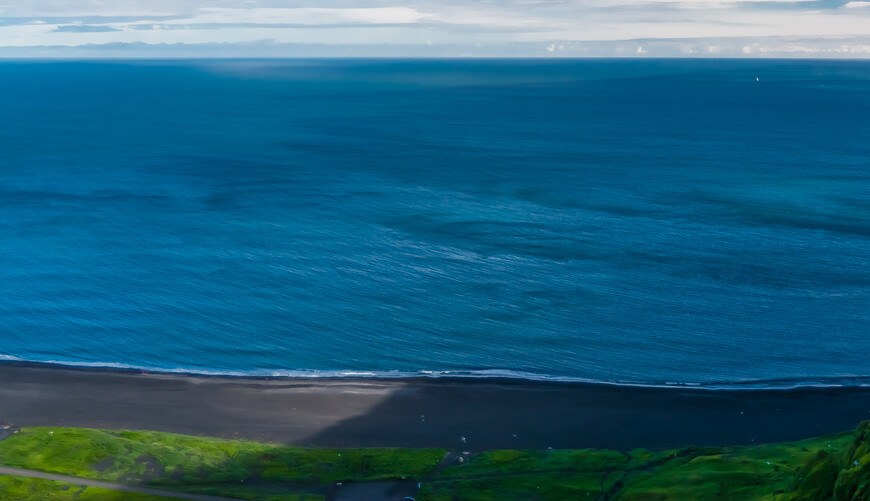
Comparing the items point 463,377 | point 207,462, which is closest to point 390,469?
point 207,462

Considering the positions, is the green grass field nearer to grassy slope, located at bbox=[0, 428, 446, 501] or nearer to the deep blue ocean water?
grassy slope, located at bbox=[0, 428, 446, 501]

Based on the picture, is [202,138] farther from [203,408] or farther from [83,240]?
[203,408]

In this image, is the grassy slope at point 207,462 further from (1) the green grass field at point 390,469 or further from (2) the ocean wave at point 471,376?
(2) the ocean wave at point 471,376

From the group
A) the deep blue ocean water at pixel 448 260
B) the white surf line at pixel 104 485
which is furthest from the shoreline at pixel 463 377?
the white surf line at pixel 104 485

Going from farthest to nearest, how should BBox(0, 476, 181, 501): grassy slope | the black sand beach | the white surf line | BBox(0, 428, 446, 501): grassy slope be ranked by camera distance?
the black sand beach
BBox(0, 428, 446, 501): grassy slope
the white surf line
BBox(0, 476, 181, 501): grassy slope

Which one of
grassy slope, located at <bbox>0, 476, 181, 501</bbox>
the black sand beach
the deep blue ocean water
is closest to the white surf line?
grassy slope, located at <bbox>0, 476, 181, 501</bbox>
